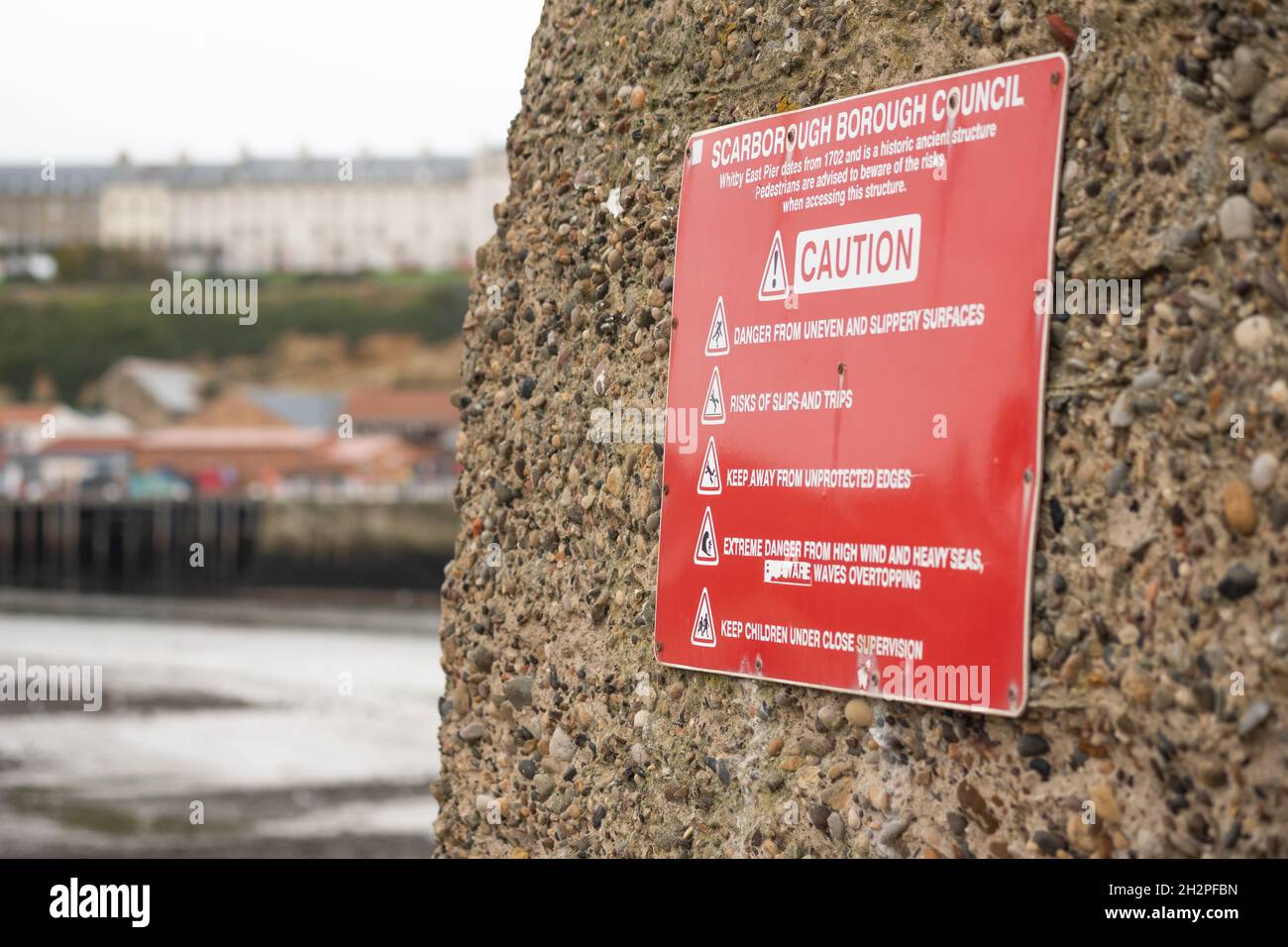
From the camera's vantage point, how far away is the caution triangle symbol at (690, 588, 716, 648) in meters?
→ 3.36

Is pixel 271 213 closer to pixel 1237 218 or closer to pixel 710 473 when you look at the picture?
pixel 710 473

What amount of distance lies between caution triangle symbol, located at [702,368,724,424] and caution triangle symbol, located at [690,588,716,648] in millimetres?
391

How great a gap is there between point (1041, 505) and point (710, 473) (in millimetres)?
904

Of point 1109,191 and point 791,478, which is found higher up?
point 1109,191

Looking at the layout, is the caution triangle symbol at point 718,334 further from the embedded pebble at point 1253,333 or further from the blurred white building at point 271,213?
the blurred white building at point 271,213

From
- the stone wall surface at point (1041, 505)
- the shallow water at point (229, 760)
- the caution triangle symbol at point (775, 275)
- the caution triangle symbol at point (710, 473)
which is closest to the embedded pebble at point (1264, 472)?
the stone wall surface at point (1041, 505)

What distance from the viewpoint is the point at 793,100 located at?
132 inches

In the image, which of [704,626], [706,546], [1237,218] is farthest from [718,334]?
[1237,218]

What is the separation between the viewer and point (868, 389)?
→ 298 cm

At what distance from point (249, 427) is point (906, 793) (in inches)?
3633

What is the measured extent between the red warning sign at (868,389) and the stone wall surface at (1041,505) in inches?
2.6

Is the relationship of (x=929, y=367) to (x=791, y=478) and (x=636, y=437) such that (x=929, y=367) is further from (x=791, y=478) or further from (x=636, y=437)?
(x=636, y=437)
